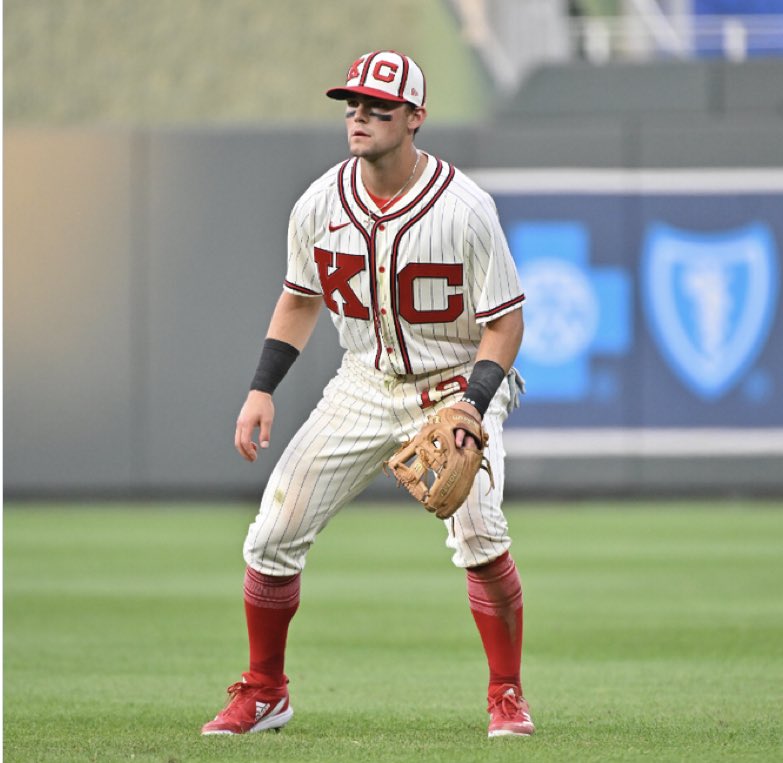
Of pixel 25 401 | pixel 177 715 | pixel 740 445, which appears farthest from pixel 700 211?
pixel 177 715

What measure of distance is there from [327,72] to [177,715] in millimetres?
12993

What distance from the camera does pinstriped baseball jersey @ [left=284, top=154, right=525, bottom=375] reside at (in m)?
5.09

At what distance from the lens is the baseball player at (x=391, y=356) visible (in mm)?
5074

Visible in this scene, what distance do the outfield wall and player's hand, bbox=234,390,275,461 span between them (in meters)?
9.98

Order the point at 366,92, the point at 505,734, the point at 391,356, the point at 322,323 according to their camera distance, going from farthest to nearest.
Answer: the point at 322,323 → the point at 391,356 → the point at 505,734 → the point at 366,92

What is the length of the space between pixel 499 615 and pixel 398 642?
2.56 meters

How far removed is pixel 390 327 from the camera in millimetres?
5227

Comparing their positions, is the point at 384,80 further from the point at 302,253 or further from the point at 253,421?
the point at 253,421

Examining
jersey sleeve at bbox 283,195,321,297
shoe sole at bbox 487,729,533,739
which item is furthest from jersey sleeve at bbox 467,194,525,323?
shoe sole at bbox 487,729,533,739

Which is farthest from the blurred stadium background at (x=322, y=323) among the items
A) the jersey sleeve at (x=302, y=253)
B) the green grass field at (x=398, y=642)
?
the jersey sleeve at (x=302, y=253)

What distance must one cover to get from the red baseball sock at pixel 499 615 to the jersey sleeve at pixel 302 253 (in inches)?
41.9

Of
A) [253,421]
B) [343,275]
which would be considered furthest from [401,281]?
[253,421]

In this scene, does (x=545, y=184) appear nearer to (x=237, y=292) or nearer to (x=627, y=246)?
(x=627, y=246)

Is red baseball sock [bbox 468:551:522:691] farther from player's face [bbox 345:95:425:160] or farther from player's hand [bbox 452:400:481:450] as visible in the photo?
player's face [bbox 345:95:425:160]
